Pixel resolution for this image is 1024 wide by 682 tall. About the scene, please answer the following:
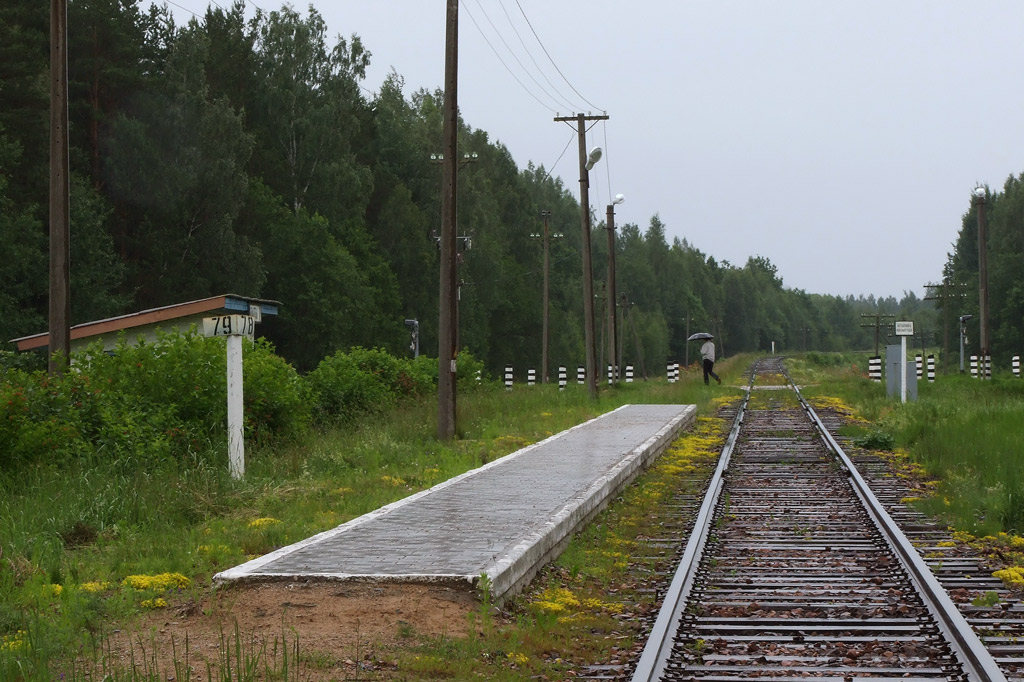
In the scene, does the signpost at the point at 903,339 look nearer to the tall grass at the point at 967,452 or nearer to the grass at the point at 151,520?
the tall grass at the point at 967,452

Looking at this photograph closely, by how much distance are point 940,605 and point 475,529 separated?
364 cm

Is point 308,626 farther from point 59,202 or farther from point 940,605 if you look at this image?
point 59,202

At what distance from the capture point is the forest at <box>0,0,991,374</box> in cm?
4234

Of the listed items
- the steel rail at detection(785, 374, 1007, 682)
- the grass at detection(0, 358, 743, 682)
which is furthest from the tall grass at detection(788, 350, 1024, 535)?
the grass at detection(0, 358, 743, 682)

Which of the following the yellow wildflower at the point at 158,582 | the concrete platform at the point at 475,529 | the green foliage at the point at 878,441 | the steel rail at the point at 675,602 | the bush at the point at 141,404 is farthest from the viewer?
the green foliage at the point at 878,441

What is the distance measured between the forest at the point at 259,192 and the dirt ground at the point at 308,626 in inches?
1335

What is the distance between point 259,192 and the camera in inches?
2223

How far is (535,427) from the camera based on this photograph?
23078mm

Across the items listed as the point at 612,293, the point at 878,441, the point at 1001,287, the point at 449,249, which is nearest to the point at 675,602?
the point at 449,249

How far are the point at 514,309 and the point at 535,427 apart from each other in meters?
67.4

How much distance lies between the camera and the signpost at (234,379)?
1321 centimetres

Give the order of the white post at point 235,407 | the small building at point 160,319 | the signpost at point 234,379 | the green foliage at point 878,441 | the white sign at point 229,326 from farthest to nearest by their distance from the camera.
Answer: the small building at point 160,319 → the green foliage at point 878,441 → the white post at point 235,407 → the signpost at point 234,379 → the white sign at point 229,326

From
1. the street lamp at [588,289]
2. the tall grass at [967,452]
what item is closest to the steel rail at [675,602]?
the tall grass at [967,452]

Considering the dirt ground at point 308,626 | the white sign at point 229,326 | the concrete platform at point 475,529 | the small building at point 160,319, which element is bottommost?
the dirt ground at point 308,626
